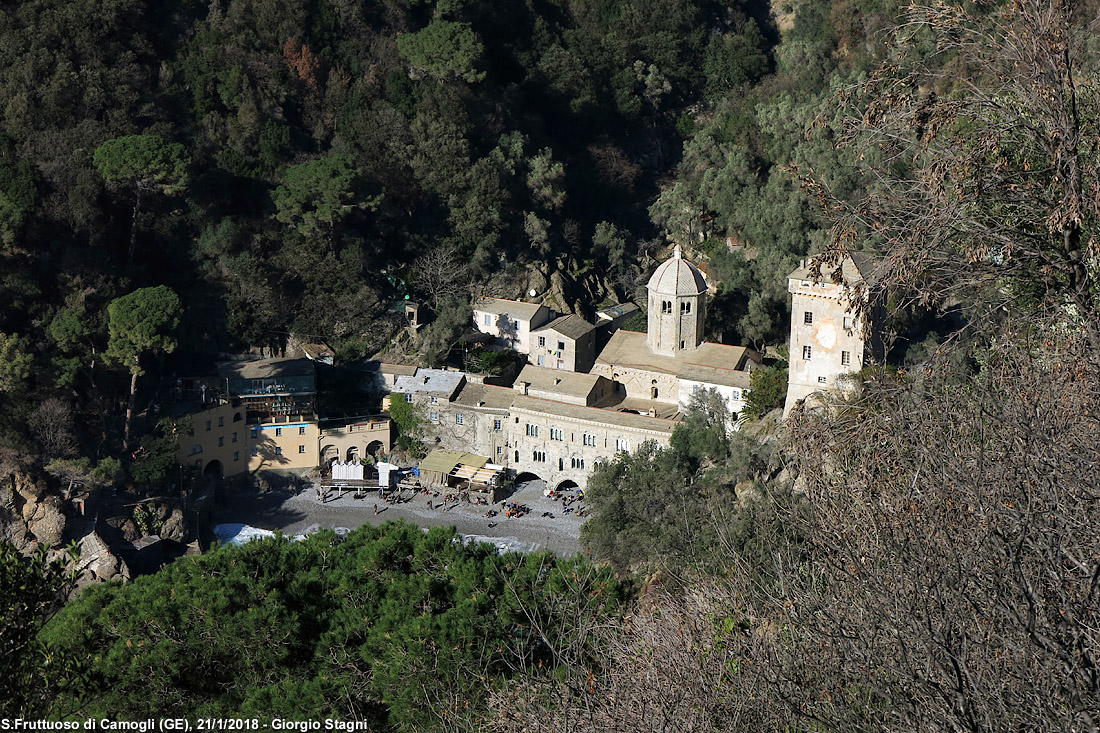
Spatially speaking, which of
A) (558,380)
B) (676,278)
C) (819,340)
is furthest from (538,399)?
(819,340)

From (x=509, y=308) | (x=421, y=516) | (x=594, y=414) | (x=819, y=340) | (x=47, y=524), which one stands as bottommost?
(x=421, y=516)

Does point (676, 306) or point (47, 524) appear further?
point (676, 306)

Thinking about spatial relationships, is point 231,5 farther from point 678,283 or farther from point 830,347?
point 830,347

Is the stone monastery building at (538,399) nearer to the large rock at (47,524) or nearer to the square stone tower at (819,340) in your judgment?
the square stone tower at (819,340)

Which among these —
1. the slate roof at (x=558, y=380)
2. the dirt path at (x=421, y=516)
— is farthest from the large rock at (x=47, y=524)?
the slate roof at (x=558, y=380)

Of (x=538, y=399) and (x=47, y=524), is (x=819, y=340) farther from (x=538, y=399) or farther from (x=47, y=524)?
(x=47, y=524)

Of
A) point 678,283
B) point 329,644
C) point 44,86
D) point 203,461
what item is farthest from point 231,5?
point 329,644
